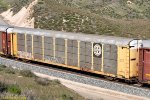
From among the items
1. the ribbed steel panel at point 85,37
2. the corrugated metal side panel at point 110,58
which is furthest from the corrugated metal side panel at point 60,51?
the corrugated metal side panel at point 110,58

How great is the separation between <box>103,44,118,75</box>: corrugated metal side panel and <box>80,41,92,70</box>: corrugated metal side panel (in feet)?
5.57

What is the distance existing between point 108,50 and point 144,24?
3570cm

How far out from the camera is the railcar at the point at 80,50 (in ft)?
83.7

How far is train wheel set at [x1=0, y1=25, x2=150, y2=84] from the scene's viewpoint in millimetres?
25328

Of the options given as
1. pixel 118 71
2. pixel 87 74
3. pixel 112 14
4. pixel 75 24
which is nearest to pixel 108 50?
pixel 118 71

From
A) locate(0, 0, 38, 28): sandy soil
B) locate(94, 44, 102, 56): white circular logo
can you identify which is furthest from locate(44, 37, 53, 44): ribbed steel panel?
locate(0, 0, 38, 28): sandy soil

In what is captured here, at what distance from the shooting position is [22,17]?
2746 inches

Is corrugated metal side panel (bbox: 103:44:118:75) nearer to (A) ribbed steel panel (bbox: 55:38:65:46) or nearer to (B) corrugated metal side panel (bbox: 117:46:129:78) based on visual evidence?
(B) corrugated metal side panel (bbox: 117:46:129:78)

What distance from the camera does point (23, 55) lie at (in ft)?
118

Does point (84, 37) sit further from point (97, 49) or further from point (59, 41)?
point (59, 41)

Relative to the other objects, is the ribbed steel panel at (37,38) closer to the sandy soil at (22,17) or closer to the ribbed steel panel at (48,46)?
the ribbed steel panel at (48,46)

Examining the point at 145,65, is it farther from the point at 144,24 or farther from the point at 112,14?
the point at 112,14

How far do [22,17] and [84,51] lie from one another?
42.3 m

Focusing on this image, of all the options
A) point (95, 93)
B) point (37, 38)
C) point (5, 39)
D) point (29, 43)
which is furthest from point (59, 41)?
point (5, 39)
